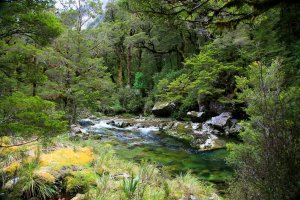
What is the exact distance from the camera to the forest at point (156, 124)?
4359 mm

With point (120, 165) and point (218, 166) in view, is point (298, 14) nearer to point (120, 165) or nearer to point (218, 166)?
point (218, 166)

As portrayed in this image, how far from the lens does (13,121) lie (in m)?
4.51

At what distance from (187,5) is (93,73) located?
31.9ft

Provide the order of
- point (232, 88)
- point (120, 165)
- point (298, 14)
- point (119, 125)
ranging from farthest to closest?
point (119, 125) → point (232, 88) → point (298, 14) → point (120, 165)

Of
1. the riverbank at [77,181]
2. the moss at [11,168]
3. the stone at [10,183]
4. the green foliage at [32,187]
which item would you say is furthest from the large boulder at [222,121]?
the stone at [10,183]

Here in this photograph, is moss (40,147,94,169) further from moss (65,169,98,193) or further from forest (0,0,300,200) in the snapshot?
moss (65,169,98,193)

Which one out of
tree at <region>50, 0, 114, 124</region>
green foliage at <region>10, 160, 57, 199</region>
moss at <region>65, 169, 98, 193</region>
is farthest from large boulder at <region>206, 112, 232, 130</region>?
green foliage at <region>10, 160, 57, 199</region>

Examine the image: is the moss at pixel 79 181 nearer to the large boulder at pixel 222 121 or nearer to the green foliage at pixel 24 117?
the green foliage at pixel 24 117

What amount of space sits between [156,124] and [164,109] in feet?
12.2

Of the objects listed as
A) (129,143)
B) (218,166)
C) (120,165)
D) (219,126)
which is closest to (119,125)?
(129,143)

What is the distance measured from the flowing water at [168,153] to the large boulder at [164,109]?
18.4 ft

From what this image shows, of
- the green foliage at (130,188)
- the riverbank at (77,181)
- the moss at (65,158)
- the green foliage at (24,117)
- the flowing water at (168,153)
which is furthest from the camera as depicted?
the flowing water at (168,153)

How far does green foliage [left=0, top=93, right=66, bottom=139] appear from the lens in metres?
4.23

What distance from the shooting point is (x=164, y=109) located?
22.0 meters
